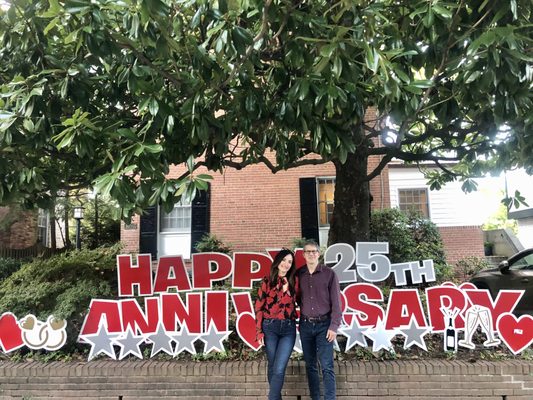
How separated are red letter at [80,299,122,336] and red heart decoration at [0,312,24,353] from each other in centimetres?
86

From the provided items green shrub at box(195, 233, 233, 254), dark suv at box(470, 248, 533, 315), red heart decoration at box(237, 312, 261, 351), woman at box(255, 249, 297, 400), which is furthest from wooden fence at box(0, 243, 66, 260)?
dark suv at box(470, 248, 533, 315)

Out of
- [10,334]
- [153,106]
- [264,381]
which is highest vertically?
[153,106]

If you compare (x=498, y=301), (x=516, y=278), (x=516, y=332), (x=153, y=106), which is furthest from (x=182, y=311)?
(x=516, y=278)

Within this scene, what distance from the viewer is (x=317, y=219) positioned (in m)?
12.4

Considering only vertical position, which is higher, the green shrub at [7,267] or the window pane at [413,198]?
the window pane at [413,198]

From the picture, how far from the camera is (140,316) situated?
18.5ft

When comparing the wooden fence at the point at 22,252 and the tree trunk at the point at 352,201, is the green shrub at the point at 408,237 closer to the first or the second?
the tree trunk at the point at 352,201

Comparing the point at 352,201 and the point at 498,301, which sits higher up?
the point at 352,201

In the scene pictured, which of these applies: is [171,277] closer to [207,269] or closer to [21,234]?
[207,269]

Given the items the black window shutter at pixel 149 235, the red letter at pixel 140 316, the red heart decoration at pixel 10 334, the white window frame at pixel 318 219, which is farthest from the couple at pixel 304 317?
the black window shutter at pixel 149 235

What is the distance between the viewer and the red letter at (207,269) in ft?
19.9

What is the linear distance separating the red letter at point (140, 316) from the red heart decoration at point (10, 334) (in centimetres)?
Result: 138

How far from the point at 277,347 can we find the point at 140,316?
2.08m

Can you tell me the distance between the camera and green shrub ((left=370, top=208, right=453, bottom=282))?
34.9 ft
